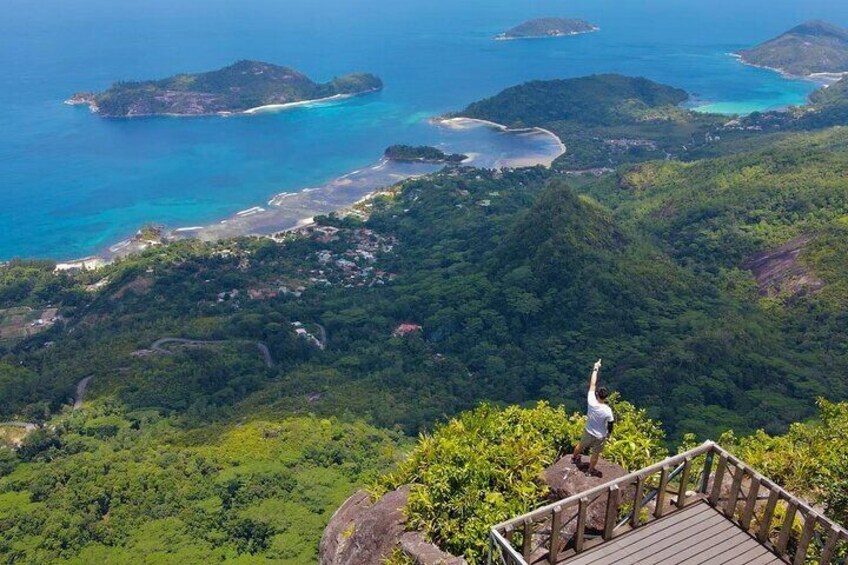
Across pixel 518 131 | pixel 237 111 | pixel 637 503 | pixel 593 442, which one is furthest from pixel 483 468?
pixel 237 111

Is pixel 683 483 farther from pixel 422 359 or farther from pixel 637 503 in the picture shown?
pixel 422 359

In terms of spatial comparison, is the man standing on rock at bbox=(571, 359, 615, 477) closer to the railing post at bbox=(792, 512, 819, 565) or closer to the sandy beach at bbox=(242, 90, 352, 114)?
the railing post at bbox=(792, 512, 819, 565)

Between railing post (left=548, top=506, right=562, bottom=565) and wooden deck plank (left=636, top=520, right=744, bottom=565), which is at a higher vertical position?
railing post (left=548, top=506, right=562, bottom=565)

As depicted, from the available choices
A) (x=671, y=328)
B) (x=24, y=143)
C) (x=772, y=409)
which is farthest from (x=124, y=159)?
(x=772, y=409)

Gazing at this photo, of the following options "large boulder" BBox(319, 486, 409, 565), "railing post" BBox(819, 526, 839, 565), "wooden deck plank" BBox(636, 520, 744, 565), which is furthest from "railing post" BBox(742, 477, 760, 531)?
"large boulder" BBox(319, 486, 409, 565)

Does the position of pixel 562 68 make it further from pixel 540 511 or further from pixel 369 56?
A: pixel 540 511
